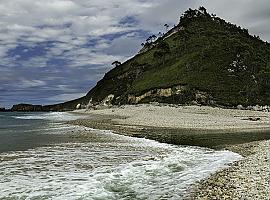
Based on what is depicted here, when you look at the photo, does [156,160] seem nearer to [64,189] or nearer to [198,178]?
[198,178]

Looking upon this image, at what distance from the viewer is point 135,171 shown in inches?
776

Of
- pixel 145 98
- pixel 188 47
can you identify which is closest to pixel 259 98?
pixel 145 98

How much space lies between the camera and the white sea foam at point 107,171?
1540 centimetres

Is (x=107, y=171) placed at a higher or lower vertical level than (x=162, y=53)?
lower

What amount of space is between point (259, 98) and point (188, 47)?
193 ft

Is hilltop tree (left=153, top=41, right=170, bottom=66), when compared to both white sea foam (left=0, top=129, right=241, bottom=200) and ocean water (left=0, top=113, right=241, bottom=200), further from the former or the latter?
white sea foam (left=0, top=129, right=241, bottom=200)

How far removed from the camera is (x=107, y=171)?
64.7 ft

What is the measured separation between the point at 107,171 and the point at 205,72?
8912cm

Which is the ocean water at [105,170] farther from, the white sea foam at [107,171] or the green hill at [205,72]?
the green hill at [205,72]

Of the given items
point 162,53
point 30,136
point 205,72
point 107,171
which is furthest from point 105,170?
point 162,53

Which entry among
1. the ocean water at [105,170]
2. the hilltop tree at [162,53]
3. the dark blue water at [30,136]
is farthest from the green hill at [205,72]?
the ocean water at [105,170]

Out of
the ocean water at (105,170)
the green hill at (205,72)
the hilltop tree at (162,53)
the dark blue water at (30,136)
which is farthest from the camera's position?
the hilltop tree at (162,53)

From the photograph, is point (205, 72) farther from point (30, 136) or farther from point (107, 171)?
point (107, 171)

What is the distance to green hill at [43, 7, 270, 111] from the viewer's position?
91.8m
